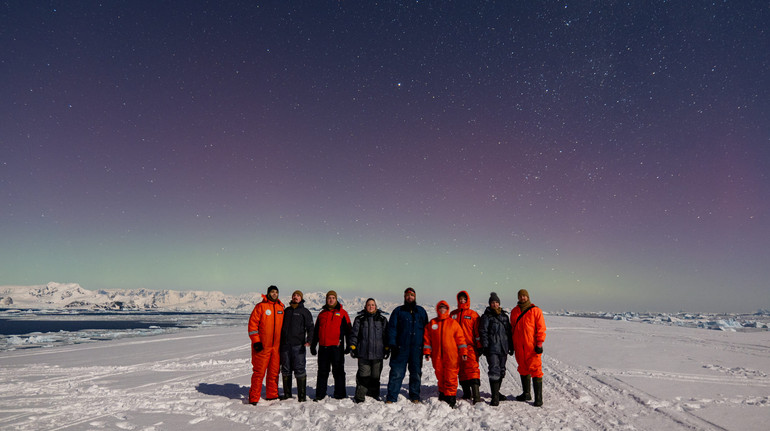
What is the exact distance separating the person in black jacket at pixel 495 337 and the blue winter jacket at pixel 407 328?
3.95 feet

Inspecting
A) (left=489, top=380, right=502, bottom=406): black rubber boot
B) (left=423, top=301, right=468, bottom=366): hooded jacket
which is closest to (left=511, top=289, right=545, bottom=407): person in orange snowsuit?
(left=489, top=380, right=502, bottom=406): black rubber boot

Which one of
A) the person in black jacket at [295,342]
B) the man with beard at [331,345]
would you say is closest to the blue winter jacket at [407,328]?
the man with beard at [331,345]

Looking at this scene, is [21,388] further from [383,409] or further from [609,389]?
[609,389]

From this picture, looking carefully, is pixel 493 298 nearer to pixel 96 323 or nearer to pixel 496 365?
pixel 496 365

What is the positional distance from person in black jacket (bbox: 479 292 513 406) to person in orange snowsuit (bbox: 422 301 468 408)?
0.50 meters

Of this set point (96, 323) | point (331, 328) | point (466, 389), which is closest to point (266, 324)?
point (331, 328)

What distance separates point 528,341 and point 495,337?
0.60 meters

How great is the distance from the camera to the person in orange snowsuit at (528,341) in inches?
277

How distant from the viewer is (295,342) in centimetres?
748

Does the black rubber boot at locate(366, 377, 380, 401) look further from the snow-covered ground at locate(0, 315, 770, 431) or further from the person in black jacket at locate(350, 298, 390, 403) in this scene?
the snow-covered ground at locate(0, 315, 770, 431)

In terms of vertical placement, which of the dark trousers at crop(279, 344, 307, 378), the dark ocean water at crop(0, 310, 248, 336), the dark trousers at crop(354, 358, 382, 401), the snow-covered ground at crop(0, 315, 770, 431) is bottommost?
the dark ocean water at crop(0, 310, 248, 336)

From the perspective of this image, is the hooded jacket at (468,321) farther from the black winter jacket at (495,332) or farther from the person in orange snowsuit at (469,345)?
the black winter jacket at (495,332)

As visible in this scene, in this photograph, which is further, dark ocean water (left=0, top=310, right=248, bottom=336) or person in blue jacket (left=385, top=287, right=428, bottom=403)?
dark ocean water (left=0, top=310, right=248, bottom=336)

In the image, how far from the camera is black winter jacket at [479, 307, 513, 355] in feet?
23.8
